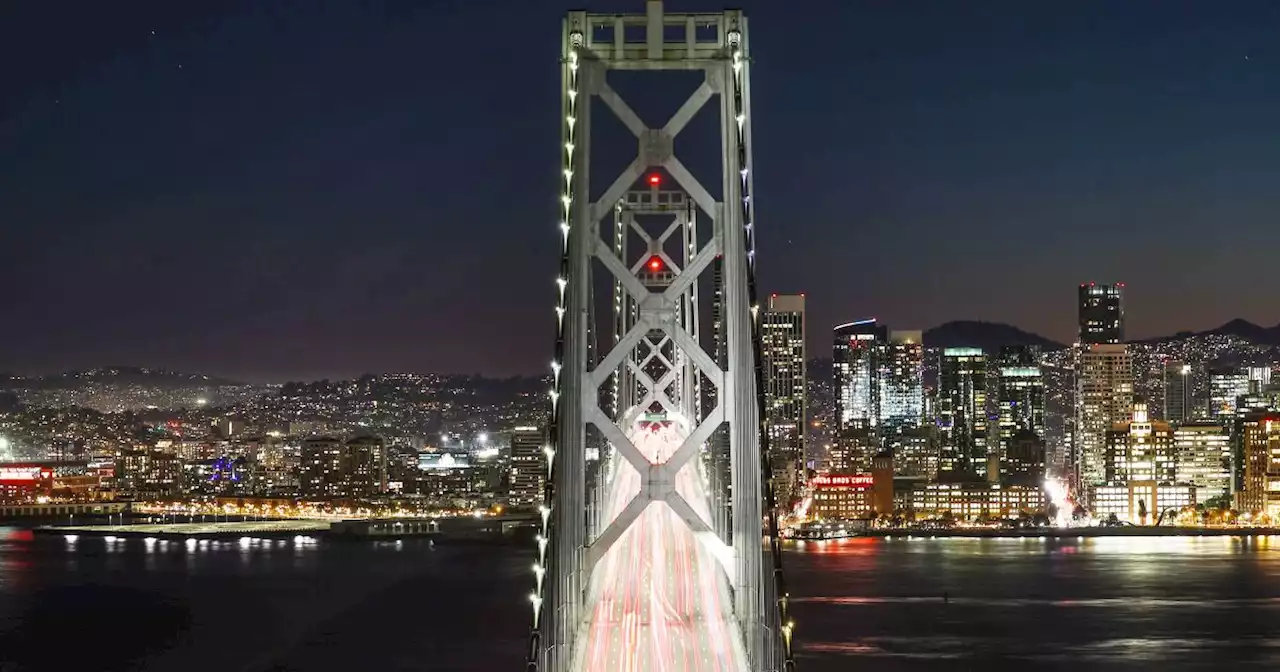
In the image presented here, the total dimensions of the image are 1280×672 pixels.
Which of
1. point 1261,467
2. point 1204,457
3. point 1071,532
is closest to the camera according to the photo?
point 1071,532

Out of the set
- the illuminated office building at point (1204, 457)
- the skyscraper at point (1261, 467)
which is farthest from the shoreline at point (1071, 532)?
the illuminated office building at point (1204, 457)

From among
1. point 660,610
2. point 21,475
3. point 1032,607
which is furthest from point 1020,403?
point 660,610

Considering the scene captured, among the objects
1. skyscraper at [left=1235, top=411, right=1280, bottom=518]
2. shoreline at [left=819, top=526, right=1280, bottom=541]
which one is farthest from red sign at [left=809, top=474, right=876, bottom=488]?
skyscraper at [left=1235, top=411, right=1280, bottom=518]

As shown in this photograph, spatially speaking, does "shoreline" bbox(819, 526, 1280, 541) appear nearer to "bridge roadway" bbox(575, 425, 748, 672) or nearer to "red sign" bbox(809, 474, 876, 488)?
"red sign" bbox(809, 474, 876, 488)

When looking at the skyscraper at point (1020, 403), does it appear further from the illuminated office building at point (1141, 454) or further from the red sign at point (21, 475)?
the red sign at point (21, 475)

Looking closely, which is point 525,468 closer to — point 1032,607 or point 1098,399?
point 1098,399

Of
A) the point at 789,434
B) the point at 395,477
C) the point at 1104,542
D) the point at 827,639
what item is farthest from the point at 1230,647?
the point at 395,477
